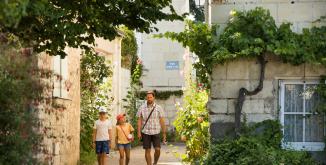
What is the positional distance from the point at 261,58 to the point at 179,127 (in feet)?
12.2

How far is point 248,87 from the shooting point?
10.3 metres

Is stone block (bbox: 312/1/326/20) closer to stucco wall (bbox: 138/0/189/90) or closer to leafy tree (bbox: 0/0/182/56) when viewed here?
leafy tree (bbox: 0/0/182/56)

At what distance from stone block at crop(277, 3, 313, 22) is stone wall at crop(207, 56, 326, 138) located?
67cm

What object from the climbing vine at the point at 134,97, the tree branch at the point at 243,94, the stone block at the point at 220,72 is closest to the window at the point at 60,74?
the stone block at the point at 220,72

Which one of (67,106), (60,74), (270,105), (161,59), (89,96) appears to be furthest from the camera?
(161,59)

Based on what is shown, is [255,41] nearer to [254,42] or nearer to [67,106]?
[254,42]

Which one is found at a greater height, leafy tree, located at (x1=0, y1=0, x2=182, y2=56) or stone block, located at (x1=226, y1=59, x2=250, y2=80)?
leafy tree, located at (x1=0, y1=0, x2=182, y2=56)

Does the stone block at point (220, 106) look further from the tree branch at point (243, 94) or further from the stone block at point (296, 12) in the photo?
the stone block at point (296, 12)

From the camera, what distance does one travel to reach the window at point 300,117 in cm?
1039

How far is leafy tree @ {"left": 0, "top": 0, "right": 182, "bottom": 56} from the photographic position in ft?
25.6

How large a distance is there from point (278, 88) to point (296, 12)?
1220 millimetres

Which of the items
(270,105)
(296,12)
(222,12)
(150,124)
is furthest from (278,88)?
(150,124)

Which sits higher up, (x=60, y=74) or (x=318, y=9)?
(x=318, y=9)

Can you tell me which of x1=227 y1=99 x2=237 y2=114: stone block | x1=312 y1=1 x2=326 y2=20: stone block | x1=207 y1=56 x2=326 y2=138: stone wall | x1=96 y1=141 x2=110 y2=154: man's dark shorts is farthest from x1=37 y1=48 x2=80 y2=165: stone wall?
x1=312 y1=1 x2=326 y2=20: stone block
